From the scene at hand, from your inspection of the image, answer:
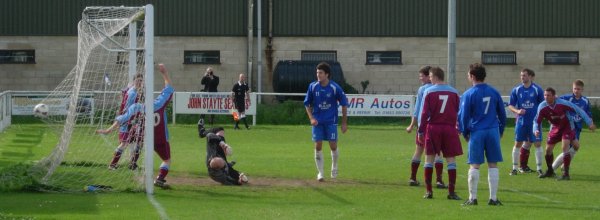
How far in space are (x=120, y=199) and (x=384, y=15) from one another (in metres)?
28.5

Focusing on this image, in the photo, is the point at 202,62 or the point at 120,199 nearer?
the point at 120,199

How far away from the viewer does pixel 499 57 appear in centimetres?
4203

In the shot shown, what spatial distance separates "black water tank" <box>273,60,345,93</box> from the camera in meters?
38.8

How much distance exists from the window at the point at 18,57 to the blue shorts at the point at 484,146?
99.9 ft

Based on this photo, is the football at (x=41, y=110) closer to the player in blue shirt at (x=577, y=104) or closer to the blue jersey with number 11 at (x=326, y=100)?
the blue jersey with number 11 at (x=326, y=100)

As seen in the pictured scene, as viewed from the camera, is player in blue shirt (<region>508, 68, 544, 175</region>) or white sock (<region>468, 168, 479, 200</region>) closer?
white sock (<region>468, 168, 479, 200</region>)

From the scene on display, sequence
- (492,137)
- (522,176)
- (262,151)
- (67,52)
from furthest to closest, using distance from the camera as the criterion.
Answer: (67,52) → (262,151) → (522,176) → (492,137)

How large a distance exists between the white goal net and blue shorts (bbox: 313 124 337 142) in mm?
2939

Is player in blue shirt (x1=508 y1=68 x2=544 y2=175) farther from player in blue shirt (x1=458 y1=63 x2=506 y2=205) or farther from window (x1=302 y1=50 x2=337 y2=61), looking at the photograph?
window (x1=302 y1=50 x2=337 y2=61)

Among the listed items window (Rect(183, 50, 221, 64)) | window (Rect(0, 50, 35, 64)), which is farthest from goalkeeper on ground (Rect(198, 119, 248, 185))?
window (Rect(0, 50, 35, 64))

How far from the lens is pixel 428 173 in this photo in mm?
13883

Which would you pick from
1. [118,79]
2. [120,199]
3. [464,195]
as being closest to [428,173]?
[464,195]

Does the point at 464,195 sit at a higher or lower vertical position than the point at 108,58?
lower

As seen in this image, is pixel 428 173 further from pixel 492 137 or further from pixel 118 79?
pixel 118 79
